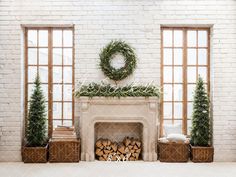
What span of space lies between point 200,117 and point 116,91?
5.44 ft

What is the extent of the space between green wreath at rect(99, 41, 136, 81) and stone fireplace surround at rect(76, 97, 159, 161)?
0.50 meters

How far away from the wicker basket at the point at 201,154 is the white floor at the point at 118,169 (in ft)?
0.47

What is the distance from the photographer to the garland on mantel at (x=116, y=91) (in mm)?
6711

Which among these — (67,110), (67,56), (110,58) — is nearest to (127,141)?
(67,110)

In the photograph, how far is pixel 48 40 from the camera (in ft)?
23.6

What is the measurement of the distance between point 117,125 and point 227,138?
2.15 meters

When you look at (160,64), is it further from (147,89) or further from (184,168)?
(184,168)

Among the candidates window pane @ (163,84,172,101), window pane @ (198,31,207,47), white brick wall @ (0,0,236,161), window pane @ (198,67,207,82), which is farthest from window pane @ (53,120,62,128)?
window pane @ (198,31,207,47)

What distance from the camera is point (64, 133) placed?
678cm

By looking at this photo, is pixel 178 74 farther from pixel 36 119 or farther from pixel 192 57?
pixel 36 119

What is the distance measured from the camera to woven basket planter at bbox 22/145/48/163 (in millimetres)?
6645

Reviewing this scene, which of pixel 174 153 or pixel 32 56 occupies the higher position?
pixel 32 56

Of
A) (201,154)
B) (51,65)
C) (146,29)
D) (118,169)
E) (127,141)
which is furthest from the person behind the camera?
(51,65)

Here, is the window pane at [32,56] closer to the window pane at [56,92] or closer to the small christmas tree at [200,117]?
the window pane at [56,92]
